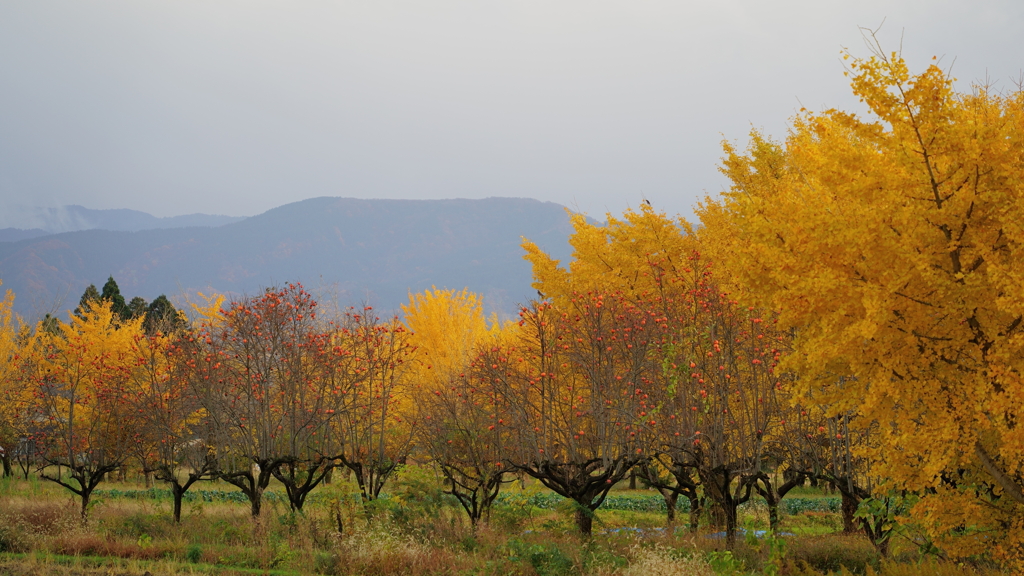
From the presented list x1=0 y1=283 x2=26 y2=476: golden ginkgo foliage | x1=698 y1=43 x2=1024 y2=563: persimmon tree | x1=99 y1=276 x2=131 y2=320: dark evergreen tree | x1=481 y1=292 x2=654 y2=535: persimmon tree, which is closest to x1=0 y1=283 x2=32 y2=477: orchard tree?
x1=0 y1=283 x2=26 y2=476: golden ginkgo foliage

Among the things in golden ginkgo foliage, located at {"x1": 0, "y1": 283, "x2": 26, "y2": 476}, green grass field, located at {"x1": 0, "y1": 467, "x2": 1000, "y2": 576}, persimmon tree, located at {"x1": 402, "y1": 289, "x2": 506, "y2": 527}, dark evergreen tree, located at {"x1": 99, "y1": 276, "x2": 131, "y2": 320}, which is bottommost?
green grass field, located at {"x1": 0, "y1": 467, "x2": 1000, "y2": 576}

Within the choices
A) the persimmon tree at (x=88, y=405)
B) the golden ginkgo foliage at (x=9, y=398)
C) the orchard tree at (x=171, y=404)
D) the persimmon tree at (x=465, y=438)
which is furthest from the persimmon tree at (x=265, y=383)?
the golden ginkgo foliage at (x=9, y=398)

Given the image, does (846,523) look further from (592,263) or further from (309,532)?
(309,532)

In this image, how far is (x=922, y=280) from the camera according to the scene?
6.63 metres

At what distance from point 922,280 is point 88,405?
20.1 metres

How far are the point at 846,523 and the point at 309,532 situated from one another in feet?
32.9

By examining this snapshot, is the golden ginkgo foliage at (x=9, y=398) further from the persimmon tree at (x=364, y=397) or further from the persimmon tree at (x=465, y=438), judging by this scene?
the persimmon tree at (x=465, y=438)

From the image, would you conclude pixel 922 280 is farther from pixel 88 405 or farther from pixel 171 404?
pixel 88 405

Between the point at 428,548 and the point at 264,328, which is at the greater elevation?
the point at 264,328

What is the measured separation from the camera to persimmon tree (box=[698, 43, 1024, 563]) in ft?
20.6

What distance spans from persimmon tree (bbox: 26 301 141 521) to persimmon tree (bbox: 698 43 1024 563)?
43.5 feet

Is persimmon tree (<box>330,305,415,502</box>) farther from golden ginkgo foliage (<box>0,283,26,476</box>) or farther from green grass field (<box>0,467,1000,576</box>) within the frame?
golden ginkgo foliage (<box>0,283,26,476</box>)

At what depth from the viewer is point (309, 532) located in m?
11.4

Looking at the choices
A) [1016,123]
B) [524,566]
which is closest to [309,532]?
[524,566]
